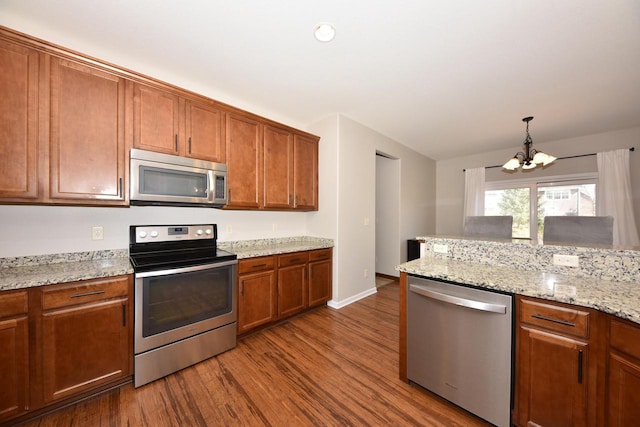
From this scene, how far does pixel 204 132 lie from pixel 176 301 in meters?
1.59

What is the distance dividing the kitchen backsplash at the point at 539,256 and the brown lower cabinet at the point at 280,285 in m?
1.41

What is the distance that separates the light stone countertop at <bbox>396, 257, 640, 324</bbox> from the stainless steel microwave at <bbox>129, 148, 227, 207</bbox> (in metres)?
1.89

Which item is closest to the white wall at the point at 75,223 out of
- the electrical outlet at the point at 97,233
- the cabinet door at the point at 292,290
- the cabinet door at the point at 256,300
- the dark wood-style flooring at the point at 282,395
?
Answer: the electrical outlet at the point at 97,233

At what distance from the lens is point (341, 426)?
55.3 inches

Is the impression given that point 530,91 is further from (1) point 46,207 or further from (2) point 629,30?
(1) point 46,207

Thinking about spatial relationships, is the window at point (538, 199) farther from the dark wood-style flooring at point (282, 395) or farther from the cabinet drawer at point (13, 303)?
the cabinet drawer at point (13, 303)

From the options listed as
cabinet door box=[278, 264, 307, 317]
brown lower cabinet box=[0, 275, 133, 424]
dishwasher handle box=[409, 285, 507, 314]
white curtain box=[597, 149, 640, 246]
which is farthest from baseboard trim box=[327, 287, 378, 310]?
white curtain box=[597, 149, 640, 246]

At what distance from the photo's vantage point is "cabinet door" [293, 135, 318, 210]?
312cm

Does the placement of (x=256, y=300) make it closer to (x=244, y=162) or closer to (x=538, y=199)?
(x=244, y=162)

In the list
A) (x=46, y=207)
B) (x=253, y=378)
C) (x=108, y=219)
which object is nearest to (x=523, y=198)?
(x=253, y=378)

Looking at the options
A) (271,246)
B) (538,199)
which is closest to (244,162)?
(271,246)

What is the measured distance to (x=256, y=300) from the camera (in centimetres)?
244

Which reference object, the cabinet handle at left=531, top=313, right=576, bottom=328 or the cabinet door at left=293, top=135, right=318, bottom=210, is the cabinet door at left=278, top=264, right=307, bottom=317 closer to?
the cabinet door at left=293, top=135, right=318, bottom=210

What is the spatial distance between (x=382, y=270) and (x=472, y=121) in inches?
120
